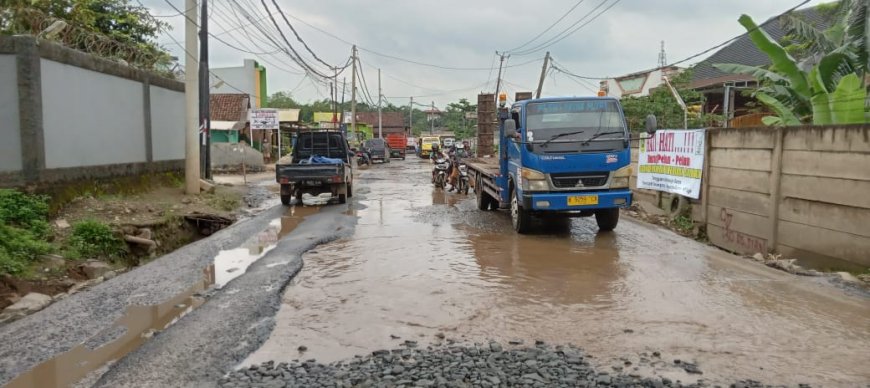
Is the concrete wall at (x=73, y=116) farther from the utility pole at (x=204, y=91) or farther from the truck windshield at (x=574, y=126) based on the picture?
the truck windshield at (x=574, y=126)

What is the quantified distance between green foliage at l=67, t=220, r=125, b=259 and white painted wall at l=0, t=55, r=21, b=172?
1.38 m

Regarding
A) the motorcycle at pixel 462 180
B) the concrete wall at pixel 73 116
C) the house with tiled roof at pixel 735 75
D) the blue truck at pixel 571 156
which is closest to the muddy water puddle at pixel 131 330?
the concrete wall at pixel 73 116

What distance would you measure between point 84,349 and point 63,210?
19.3ft

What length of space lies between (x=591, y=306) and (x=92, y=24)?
19013mm

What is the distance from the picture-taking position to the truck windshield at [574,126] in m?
9.31

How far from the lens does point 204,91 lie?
17.2 meters

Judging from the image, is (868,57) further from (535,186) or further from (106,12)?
(106,12)

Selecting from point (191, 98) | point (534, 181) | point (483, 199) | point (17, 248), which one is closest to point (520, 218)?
point (534, 181)

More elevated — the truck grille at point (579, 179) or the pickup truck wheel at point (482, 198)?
the truck grille at point (579, 179)

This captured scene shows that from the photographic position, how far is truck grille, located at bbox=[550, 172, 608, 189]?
9.23 metres

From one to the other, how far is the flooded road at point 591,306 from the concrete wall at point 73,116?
4.96 m

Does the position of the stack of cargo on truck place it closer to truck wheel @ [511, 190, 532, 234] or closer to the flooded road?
truck wheel @ [511, 190, 532, 234]

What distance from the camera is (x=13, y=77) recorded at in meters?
9.14

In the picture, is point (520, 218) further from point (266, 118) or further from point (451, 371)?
point (266, 118)
